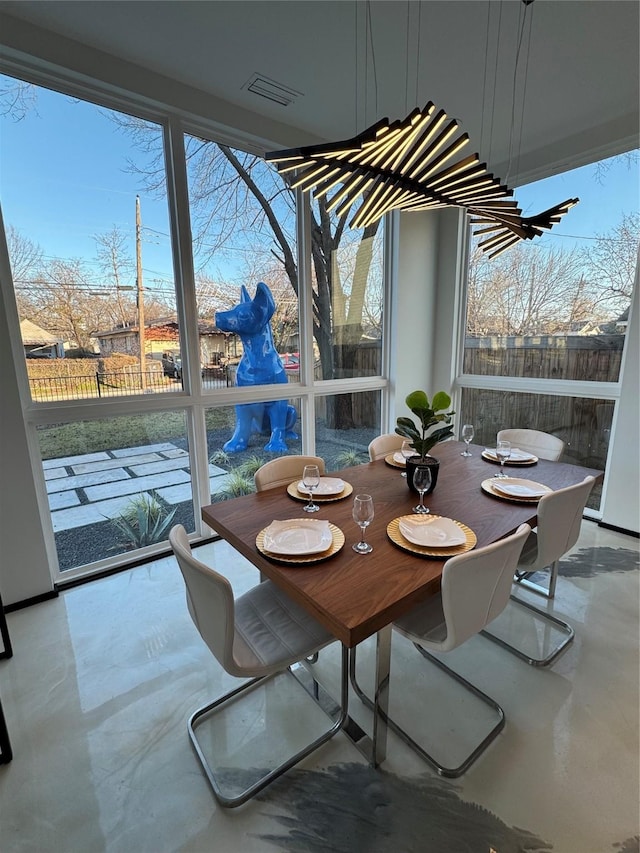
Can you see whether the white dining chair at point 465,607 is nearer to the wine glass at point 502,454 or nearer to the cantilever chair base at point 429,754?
the cantilever chair base at point 429,754

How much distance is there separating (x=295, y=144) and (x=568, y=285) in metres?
2.57

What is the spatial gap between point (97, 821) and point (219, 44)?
3.56 meters

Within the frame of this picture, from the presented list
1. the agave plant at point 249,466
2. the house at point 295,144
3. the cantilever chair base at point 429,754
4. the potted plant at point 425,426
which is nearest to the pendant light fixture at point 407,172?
the potted plant at point 425,426

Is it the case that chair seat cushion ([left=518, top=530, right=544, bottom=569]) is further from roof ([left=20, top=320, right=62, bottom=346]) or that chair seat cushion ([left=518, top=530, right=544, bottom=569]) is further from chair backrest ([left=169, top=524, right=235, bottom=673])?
roof ([left=20, top=320, right=62, bottom=346])

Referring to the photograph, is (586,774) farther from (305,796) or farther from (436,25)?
(436,25)

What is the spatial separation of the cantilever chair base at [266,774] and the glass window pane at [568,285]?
319 cm

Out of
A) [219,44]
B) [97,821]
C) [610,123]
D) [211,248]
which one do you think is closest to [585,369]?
[610,123]

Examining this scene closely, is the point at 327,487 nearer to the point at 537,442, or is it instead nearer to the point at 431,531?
the point at 431,531

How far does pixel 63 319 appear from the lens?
2.37m

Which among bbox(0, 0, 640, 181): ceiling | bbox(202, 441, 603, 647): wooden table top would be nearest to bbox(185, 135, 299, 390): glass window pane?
bbox(0, 0, 640, 181): ceiling

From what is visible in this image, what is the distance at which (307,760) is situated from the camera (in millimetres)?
1461

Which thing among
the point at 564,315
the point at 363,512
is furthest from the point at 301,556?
the point at 564,315

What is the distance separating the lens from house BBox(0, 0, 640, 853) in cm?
134

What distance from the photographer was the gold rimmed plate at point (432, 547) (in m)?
1.41
